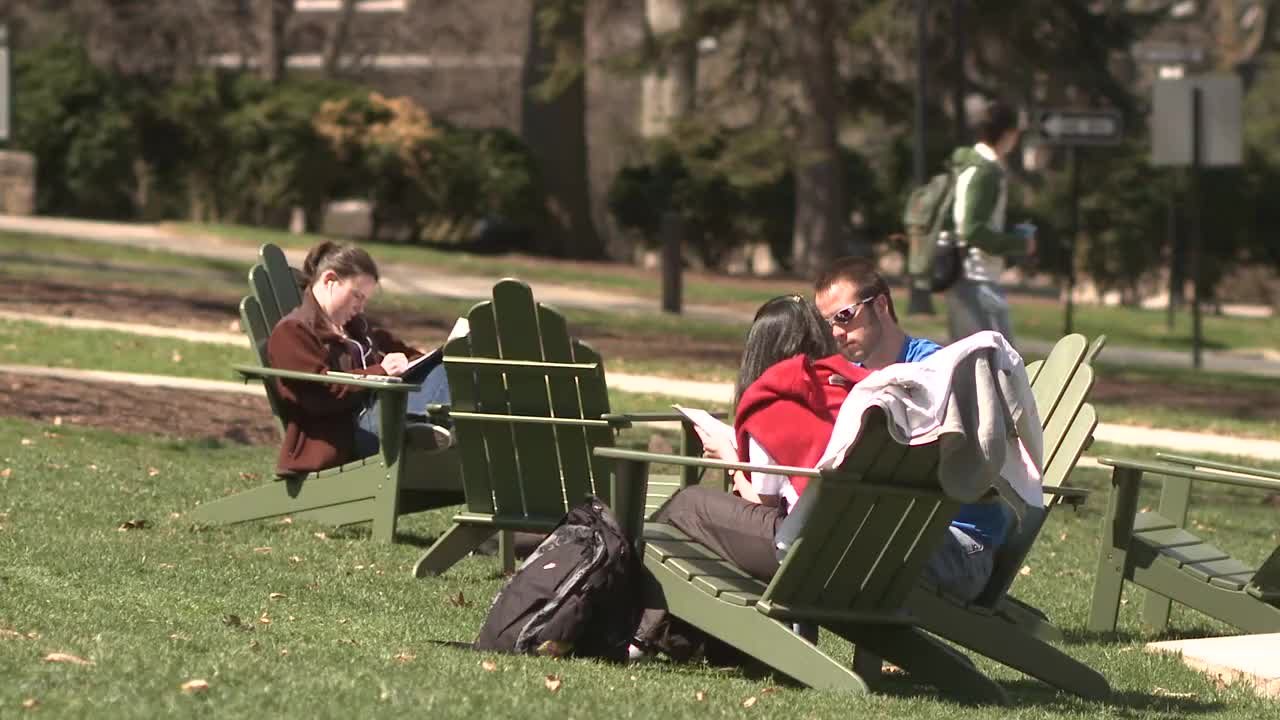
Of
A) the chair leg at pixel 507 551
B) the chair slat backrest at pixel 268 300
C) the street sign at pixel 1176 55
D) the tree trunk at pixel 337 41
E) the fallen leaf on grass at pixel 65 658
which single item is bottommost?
the chair leg at pixel 507 551

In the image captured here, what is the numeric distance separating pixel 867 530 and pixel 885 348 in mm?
1082

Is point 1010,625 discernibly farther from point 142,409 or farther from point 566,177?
point 566,177

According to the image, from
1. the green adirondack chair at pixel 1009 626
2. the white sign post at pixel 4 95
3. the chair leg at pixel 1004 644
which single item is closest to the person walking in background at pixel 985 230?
the green adirondack chair at pixel 1009 626

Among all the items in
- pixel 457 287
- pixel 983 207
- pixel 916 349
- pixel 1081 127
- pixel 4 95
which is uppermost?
pixel 4 95

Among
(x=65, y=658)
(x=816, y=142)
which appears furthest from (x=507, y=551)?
(x=816, y=142)

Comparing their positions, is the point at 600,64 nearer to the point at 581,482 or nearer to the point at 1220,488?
the point at 1220,488

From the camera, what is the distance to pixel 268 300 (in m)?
10.1

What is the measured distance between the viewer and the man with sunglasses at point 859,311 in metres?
7.14

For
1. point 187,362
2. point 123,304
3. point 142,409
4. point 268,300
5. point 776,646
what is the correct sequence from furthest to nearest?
1. point 123,304
2. point 187,362
3. point 142,409
4. point 268,300
5. point 776,646

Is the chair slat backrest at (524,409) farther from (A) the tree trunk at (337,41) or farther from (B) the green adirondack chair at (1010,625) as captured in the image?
(A) the tree trunk at (337,41)

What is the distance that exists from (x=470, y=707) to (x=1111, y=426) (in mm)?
11475

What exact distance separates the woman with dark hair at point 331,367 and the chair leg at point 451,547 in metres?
0.85

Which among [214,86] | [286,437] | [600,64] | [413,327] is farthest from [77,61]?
[286,437]

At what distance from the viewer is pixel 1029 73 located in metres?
35.2
